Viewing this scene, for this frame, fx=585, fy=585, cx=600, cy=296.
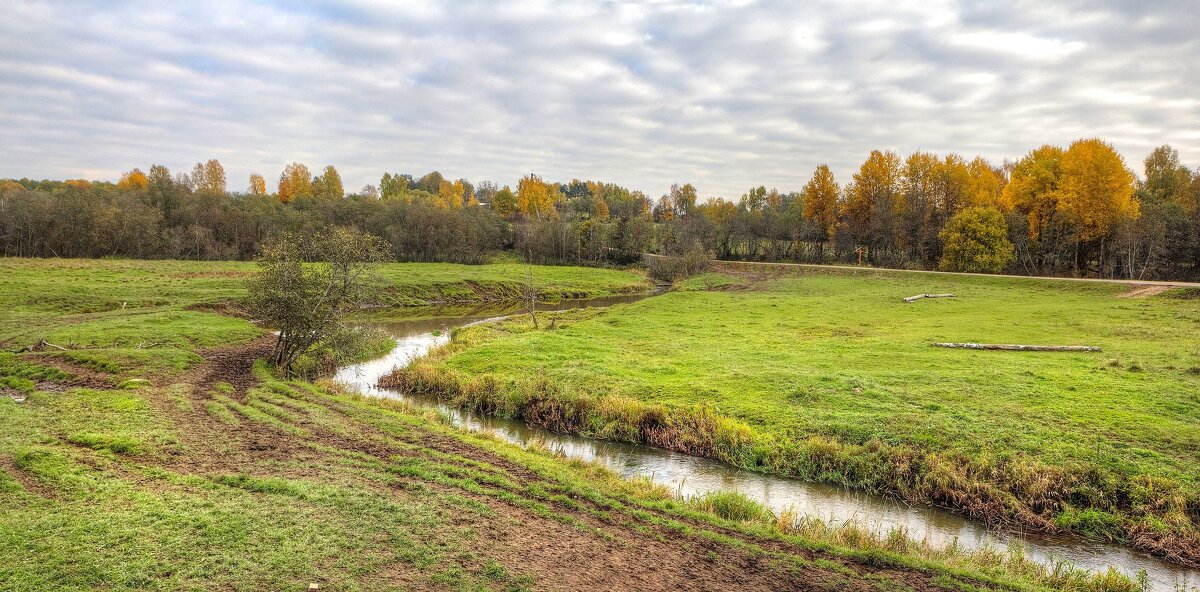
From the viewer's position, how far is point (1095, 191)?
55.2m

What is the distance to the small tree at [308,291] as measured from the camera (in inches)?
956

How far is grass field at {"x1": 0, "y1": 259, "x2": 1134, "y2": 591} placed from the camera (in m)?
9.20

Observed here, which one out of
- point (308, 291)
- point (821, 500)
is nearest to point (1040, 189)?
point (821, 500)

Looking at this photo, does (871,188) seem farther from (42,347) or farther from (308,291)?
(42,347)

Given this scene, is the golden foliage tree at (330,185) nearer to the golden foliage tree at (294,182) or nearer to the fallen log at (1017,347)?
the golden foliage tree at (294,182)

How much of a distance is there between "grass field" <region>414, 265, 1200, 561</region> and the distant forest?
72.9ft

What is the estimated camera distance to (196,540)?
967 cm

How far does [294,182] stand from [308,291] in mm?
117707

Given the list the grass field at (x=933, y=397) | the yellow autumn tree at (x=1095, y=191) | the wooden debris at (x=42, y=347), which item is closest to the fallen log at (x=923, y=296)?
the grass field at (x=933, y=397)

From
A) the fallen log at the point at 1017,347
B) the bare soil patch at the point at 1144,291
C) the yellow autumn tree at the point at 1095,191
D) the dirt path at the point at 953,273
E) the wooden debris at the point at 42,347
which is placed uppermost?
the yellow autumn tree at the point at 1095,191

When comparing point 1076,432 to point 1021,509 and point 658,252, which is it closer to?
point 1021,509

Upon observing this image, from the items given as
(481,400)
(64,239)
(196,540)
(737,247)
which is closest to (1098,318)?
(481,400)

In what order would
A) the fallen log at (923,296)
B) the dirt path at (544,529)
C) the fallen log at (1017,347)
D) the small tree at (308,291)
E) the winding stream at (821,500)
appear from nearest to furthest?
1. the dirt path at (544,529)
2. the winding stream at (821,500)
3. the small tree at (308,291)
4. the fallen log at (1017,347)
5. the fallen log at (923,296)

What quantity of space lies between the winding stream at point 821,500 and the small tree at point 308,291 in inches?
146
